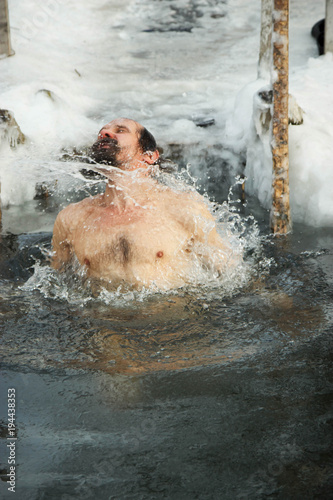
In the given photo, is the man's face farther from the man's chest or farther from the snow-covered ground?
the snow-covered ground

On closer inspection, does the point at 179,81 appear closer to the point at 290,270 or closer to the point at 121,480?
the point at 290,270

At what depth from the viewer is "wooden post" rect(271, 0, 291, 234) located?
16.1ft

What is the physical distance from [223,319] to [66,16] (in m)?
8.41

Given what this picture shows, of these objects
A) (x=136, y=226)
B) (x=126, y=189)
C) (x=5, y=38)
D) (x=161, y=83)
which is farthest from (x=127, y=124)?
(x=5, y=38)

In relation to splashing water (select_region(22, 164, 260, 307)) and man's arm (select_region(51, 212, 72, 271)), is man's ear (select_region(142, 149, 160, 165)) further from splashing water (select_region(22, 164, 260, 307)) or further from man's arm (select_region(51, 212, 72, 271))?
man's arm (select_region(51, 212, 72, 271))

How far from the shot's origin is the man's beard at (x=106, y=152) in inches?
155

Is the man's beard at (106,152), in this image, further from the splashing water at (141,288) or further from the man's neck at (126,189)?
the splashing water at (141,288)

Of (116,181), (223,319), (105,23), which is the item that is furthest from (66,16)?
(223,319)

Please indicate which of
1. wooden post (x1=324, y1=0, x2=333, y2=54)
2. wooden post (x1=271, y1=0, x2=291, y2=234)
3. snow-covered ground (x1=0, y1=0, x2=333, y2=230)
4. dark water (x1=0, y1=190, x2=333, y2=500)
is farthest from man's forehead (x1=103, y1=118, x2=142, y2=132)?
wooden post (x1=324, y1=0, x2=333, y2=54)

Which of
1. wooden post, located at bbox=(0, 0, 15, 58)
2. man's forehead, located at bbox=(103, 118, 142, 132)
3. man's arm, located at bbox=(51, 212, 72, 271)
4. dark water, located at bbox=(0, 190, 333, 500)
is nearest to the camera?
dark water, located at bbox=(0, 190, 333, 500)

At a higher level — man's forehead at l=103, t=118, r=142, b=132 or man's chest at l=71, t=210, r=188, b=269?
man's forehead at l=103, t=118, r=142, b=132

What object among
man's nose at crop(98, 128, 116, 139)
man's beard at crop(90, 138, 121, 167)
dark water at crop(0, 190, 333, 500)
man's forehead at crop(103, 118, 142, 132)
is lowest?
dark water at crop(0, 190, 333, 500)

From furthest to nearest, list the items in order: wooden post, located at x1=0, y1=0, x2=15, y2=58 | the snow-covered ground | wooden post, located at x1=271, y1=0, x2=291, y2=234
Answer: wooden post, located at x1=0, y1=0, x2=15, y2=58 < the snow-covered ground < wooden post, located at x1=271, y1=0, x2=291, y2=234

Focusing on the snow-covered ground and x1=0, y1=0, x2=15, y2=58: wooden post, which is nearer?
the snow-covered ground
